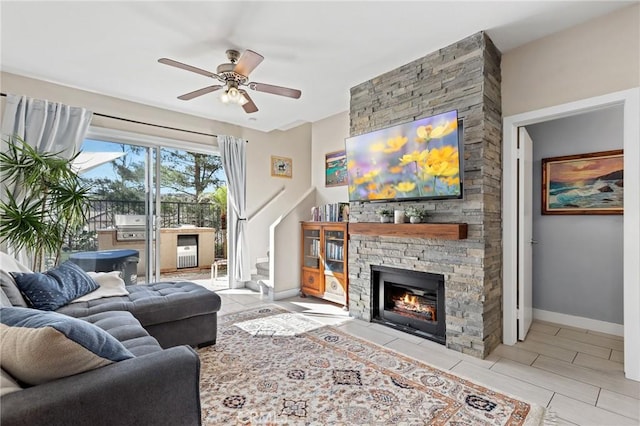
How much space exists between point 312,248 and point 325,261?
328 mm

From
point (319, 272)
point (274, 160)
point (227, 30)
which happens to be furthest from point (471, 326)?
point (274, 160)

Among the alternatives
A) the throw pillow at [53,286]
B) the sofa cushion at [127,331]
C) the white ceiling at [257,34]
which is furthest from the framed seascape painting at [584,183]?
the throw pillow at [53,286]

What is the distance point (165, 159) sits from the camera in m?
4.39

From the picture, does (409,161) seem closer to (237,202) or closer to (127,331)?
(127,331)

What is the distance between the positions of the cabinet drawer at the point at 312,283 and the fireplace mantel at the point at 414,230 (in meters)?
1.20

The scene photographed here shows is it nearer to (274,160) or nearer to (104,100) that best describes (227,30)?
(104,100)

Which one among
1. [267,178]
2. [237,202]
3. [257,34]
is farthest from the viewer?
[267,178]

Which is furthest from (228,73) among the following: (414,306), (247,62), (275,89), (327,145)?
(414,306)

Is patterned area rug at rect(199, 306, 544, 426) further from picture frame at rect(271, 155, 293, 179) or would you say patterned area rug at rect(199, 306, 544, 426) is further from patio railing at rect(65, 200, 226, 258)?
picture frame at rect(271, 155, 293, 179)

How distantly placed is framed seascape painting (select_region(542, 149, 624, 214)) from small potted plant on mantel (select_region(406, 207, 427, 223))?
1606mm

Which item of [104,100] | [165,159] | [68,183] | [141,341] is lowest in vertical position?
[141,341]

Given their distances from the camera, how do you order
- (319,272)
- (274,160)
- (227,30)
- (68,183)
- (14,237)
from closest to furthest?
(227,30), (14,237), (68,183), (319,272), (274,160)

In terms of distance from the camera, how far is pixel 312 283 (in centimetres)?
438

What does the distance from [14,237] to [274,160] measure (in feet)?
11.3
